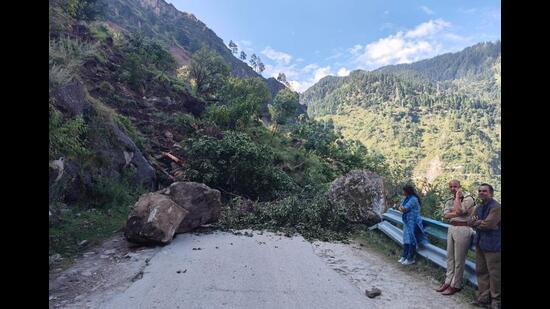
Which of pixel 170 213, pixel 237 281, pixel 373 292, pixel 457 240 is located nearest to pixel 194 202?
pixel 170 213

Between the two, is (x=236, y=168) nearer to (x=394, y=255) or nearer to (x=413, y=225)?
(x=394, y=255)

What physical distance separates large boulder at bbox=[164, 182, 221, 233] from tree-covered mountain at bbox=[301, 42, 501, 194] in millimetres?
60546

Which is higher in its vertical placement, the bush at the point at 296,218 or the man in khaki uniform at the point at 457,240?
the man in khaki uniform at the point at 457,240

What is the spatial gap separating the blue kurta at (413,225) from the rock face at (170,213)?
16.7ft

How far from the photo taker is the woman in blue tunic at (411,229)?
23.5ft

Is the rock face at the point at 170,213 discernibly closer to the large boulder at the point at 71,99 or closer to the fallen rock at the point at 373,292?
the large boulder at the point at 71,99

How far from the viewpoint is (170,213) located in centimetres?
826

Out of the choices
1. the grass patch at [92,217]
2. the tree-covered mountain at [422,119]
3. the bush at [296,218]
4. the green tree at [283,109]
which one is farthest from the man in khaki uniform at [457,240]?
the tree-covered mountain at [422,119]

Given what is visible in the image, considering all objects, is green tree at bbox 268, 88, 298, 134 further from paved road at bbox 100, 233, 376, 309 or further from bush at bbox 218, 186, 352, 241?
paved road at bbox 100, 233, 376, 309

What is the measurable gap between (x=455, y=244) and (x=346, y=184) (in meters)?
6.96

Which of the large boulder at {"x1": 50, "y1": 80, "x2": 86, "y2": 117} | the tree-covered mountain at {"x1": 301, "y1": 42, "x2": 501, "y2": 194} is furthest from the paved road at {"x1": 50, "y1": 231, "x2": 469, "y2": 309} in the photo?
the tree-covered mountain at {"x1": 301, "y1": 42, "x2": 501, "y2": 194}

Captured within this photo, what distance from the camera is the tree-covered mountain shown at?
8519cm

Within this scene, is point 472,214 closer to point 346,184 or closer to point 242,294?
point 242,294
